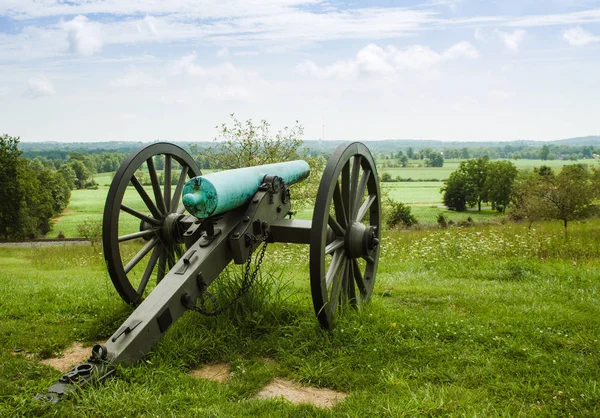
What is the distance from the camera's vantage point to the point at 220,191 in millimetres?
4246

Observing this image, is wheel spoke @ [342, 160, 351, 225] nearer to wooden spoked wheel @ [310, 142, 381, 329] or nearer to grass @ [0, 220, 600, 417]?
wooden spoked wheel @ [310, 142, 381, 329]

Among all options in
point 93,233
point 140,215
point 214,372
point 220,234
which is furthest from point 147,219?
point 93,233

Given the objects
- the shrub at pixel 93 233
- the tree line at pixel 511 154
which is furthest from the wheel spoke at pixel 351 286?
the tree line at pixel 511 154

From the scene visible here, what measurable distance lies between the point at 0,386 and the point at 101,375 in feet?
2.58

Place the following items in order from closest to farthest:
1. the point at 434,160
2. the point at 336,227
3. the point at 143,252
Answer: the point at 336,227, the point at 143,252, the point at 434,160

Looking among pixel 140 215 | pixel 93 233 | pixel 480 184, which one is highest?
pixel 140 215

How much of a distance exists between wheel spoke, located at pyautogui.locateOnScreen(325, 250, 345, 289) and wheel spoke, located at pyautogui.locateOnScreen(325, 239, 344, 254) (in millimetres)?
75

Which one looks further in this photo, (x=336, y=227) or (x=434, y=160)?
(x=434, y=160)

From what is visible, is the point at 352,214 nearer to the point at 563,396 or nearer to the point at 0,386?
the point at 563,396

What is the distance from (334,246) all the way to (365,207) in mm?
894

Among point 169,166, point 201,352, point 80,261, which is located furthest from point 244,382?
point 80,261

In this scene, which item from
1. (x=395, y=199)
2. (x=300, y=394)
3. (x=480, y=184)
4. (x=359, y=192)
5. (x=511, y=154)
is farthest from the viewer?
(x=511, y=154)

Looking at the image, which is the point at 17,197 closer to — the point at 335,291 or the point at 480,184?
the point at 335,291

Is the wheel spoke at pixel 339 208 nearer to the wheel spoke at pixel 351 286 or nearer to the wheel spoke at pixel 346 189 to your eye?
the wheel spoke at pixel 346 189
